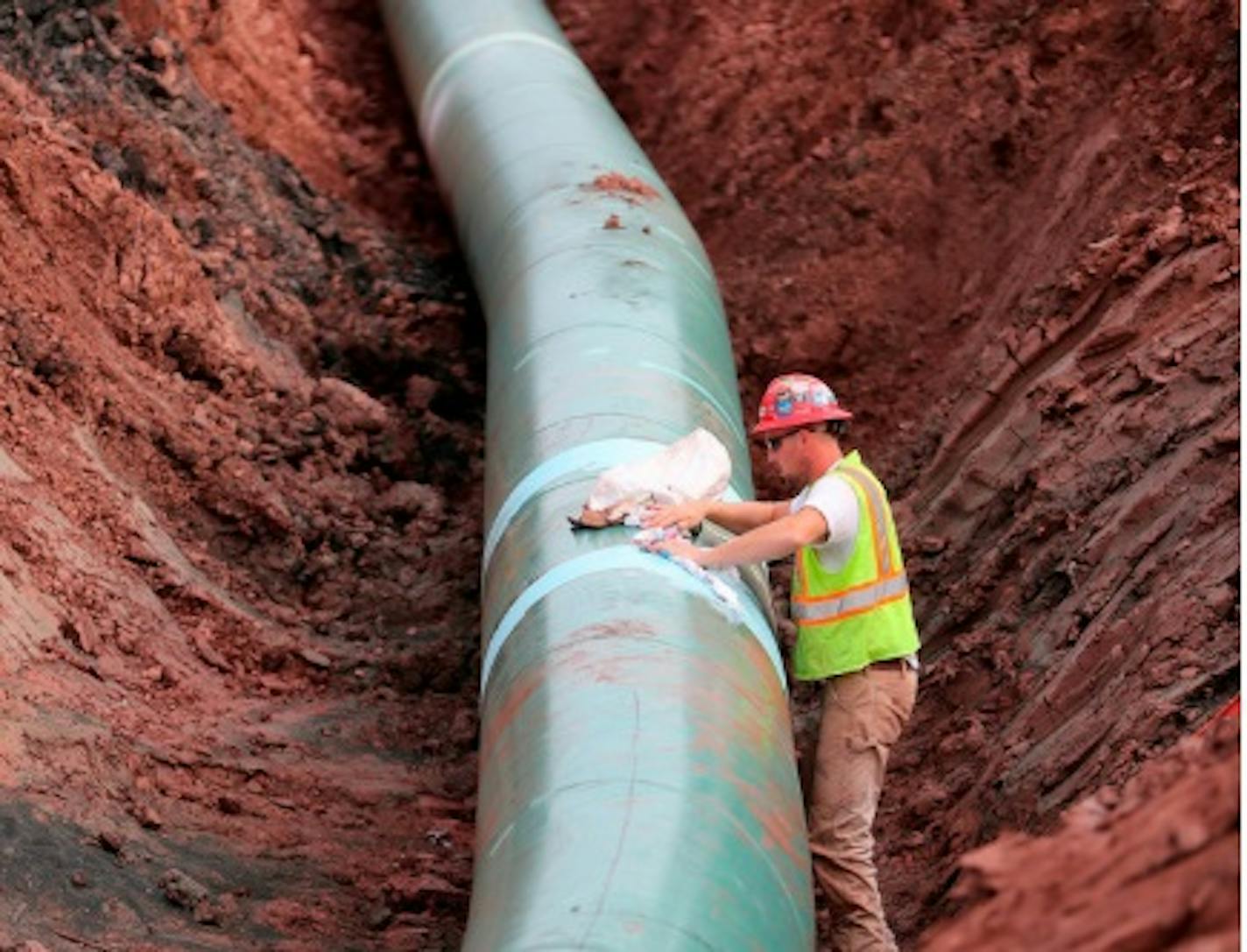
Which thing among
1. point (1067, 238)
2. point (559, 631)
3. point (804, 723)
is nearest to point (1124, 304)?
point (1067, 238)

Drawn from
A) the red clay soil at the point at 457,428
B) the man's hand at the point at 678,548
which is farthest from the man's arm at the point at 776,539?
the red clay soil at the point at 457,428

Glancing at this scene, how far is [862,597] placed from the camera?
282 inches

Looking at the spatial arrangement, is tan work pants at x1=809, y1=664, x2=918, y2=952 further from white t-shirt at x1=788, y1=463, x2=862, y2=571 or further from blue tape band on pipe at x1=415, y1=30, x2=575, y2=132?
blue tape band on pipe at x1=415, y1=30, x2=575, y2=132

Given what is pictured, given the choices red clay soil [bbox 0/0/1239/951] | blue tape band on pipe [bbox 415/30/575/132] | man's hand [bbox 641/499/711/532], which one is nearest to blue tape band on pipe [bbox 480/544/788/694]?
man's hand [bbox 641/499/711/532]

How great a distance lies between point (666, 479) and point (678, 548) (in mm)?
509

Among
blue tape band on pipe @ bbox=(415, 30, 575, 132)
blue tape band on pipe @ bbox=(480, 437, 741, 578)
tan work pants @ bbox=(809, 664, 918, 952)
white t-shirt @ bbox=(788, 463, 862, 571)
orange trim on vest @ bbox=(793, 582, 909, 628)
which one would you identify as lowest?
tan work pants @ bbox=(809, 664, 918, 952)

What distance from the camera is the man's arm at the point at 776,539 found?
269 inches

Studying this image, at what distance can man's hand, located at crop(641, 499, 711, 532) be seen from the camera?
743 centimetres

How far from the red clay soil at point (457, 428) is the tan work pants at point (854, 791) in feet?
1.08

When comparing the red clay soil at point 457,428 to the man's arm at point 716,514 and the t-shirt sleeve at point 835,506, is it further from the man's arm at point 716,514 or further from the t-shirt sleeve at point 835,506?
the man's arm at point 716,514

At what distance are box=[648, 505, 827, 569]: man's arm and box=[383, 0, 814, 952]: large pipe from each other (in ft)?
0.74

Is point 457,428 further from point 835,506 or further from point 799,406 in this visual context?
point 835,506

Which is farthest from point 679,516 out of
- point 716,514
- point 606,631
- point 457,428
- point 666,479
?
point 457,428

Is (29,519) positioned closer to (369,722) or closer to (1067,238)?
(369,722)
